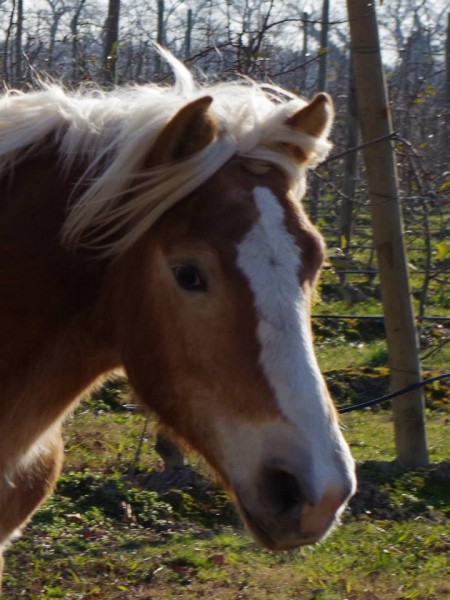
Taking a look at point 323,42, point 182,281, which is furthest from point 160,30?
point 182,281

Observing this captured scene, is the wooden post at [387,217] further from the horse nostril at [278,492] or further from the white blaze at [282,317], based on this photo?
the horse nostril at [278,492]

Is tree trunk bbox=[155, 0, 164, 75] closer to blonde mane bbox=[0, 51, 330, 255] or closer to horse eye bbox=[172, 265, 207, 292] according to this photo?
blonde mane bbox=[0, 51, 330, 255]

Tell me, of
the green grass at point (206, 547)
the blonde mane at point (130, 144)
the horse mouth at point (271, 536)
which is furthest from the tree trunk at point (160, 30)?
the horse mouth at point (271, 536)

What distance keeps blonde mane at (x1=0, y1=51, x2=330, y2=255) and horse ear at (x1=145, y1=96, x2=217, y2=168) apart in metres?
0.03

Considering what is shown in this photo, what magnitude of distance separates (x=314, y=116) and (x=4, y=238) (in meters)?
1.04

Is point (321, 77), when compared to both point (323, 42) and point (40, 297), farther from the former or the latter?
point (40, 297)

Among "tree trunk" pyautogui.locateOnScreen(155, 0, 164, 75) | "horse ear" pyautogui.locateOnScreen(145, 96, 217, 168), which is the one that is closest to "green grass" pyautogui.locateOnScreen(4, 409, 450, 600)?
"horse ear" pyautogui.locateOnScreen(145, 96, 217, 168)

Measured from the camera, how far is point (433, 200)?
20.0ft

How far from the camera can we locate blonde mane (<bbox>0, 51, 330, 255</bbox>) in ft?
9.27

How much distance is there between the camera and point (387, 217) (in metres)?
5.62

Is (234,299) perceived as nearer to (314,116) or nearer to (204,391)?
(204,391)

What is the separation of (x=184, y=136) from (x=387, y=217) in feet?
9.82

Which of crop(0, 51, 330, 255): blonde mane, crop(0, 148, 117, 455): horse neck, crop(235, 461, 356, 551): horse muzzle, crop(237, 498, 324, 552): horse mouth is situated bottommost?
crop(237, 498, 324, 552): horse mouth

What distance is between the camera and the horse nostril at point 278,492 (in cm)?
241
